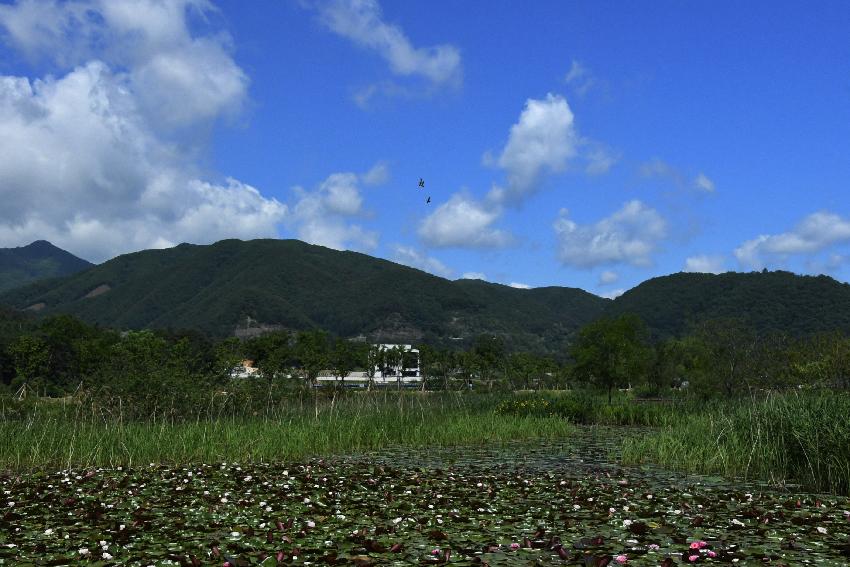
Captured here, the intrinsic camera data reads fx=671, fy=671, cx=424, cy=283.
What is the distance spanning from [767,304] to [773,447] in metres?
147

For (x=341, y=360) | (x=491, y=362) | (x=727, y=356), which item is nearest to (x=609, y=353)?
(x=727, y=356)

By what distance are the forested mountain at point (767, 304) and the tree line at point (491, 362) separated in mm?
43213

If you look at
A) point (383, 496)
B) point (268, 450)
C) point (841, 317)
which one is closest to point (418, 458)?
point (268, 450)

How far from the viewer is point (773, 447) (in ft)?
50.5

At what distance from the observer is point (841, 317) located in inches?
4951

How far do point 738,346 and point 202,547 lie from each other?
37.2m

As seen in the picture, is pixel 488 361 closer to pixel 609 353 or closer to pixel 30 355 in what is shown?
pixel 609 353

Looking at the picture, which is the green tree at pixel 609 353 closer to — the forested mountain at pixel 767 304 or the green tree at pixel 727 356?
the green tree at pixel 727 356

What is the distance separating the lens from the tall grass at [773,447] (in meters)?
13.9

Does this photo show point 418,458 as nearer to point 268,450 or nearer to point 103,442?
point 268,450

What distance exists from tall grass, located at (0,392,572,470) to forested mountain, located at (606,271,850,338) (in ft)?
318

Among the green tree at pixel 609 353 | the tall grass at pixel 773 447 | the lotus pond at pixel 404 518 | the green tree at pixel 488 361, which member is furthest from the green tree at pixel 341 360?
the lotus pond at pixel 404 518

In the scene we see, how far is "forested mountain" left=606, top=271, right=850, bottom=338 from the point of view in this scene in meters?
129

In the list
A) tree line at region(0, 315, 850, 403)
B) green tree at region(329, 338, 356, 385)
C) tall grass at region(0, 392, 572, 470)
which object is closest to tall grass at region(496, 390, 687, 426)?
tree line at region(0, 315, 850, 403)
